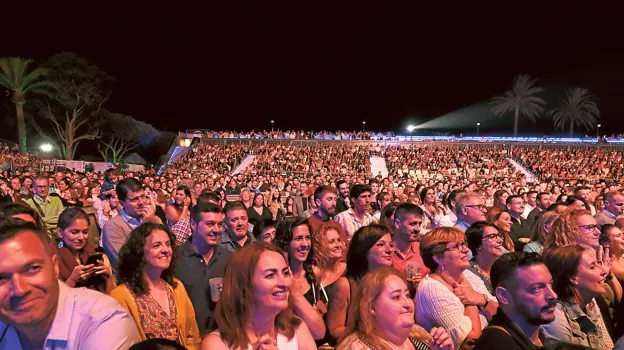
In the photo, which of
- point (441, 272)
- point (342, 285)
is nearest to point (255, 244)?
point (342, 285)

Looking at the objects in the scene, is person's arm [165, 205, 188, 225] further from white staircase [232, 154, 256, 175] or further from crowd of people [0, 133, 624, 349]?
white staircase [232, 154, 256, 175]

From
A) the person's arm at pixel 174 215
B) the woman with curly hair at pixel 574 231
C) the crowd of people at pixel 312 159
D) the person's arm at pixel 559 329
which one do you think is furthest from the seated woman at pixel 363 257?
the crowd of people at pixel 312 159

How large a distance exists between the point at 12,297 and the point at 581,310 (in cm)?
347

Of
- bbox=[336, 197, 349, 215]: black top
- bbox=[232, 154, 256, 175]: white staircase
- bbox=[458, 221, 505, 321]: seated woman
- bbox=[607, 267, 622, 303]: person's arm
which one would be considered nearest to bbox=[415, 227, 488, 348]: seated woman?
bbox=[458, 221, 505, 321]: seated woman

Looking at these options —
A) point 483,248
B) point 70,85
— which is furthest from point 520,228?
point 70,85

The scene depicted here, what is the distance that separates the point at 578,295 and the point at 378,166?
34782 mm

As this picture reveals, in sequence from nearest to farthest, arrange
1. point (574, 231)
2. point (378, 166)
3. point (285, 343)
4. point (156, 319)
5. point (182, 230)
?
1. point (285, 343)
2. point (156, 319)
3. point (574, 231)
4. point (182, 230)
5. point (378, 166)

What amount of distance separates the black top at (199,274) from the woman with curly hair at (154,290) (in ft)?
0.84

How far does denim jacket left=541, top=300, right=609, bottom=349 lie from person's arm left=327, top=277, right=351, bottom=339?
1302mm

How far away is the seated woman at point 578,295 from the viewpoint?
11.8 feet

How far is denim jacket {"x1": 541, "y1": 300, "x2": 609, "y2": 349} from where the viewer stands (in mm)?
3547

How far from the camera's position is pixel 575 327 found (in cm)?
361

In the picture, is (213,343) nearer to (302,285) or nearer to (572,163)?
(302,285)

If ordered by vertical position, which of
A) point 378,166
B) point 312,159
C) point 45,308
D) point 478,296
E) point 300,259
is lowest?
point 378,166
